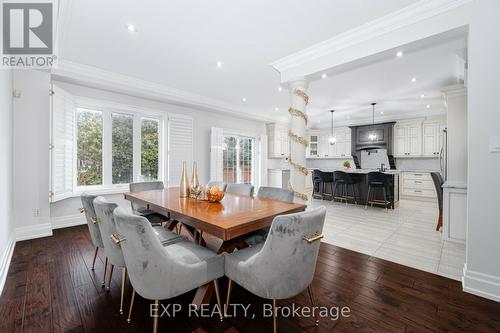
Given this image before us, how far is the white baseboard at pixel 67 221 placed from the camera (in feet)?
11.3

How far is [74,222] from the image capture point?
3.65 metres

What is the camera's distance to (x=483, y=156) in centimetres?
182

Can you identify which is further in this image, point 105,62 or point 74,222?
point 74,222

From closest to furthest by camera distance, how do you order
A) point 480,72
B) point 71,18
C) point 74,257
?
point 480,72 < point 71,18 < point 74,257

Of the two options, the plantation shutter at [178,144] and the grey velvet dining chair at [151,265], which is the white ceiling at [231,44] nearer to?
the plantation shutter at [178,144]

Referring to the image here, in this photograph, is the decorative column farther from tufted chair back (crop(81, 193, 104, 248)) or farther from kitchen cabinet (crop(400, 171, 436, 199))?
kitchen cabinet (crop(400, 171, 436, 199))

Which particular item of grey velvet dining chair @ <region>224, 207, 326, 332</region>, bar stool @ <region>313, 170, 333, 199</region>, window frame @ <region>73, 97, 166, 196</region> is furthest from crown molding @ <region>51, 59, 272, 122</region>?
grey velvet dining chair @ <region>224, 207, 326, 332</region>

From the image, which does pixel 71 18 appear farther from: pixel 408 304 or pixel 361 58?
pixel 408 304

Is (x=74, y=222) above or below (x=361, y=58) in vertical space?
below

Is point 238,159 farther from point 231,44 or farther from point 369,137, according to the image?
point 369,137

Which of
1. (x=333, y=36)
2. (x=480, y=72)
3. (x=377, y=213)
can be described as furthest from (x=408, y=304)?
(x=377, y=213)

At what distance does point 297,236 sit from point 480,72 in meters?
2.19

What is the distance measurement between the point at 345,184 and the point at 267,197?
13.1ft

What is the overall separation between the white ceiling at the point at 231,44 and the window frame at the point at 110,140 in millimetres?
708
